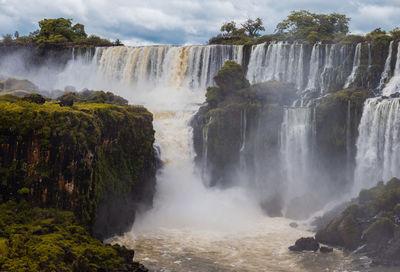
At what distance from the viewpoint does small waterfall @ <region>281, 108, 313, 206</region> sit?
34.6 meters

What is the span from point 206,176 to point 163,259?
1424 cm

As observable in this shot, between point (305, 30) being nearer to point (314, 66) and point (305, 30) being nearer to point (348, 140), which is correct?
point (314, 66)

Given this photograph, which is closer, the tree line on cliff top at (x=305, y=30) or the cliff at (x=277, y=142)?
the cliff at (x=277, y=142)

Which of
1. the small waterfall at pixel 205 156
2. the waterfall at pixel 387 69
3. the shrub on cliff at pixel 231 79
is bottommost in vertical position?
the small waterfall at pixel 205 156

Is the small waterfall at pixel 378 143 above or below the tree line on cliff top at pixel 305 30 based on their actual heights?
→ below

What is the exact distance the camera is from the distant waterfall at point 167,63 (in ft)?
160

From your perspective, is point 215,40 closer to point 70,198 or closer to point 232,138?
point 232,138

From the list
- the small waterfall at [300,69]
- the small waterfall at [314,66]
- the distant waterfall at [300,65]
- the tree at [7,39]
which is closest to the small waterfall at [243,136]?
the distant waterfall at [300,65]

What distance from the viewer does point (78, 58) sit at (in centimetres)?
5656

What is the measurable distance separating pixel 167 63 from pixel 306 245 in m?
30.8

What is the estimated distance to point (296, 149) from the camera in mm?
34969

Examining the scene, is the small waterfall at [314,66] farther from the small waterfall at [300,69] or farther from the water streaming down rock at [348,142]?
the water streaming down rock at [348,142]

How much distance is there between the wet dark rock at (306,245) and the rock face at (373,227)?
1.61 meters

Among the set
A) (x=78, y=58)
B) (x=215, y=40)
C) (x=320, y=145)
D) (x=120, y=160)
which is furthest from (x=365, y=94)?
(x=78, y=58)
